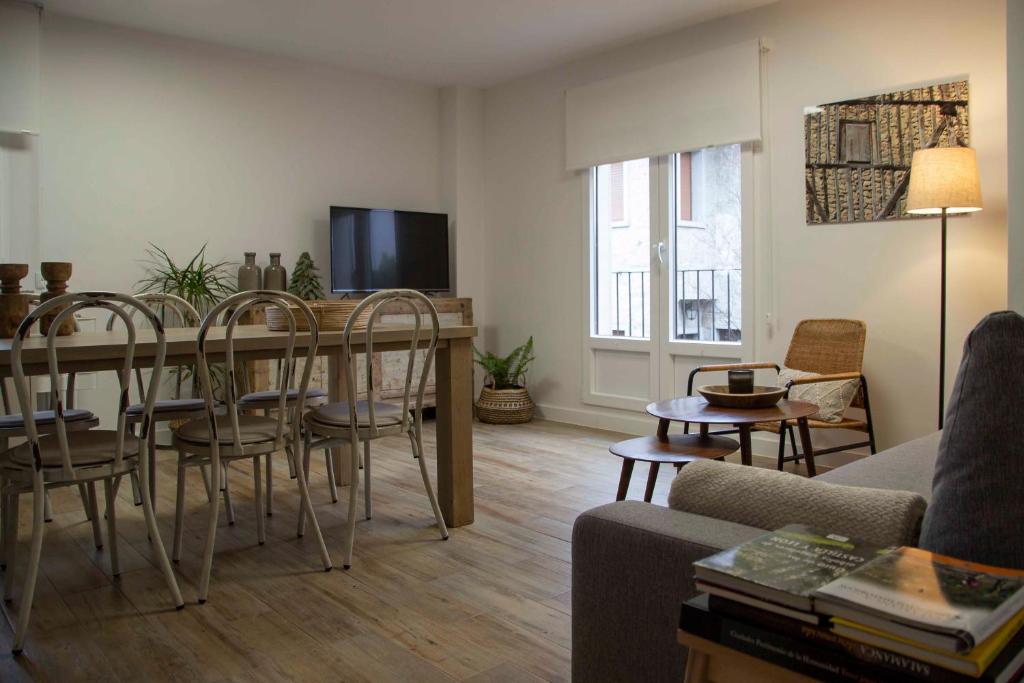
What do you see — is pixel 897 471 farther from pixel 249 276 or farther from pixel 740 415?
pixel 249 276

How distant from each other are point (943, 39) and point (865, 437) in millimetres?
1965

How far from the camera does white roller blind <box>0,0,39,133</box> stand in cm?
419

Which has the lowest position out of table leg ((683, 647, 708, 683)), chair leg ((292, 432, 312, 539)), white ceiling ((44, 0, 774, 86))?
chair leg ((292, 432, 312, 539))

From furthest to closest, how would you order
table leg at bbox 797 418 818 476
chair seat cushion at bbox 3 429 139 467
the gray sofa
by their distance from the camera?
1. table leg at bbox 797 418 818 476
2. chair seat cushion at bbox 3 429 139 467
3. the gray sofa

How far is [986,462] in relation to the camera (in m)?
1.02

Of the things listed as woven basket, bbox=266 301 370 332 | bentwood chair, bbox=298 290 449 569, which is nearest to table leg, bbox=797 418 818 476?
bentwood chair, bbox=298 290 449 569

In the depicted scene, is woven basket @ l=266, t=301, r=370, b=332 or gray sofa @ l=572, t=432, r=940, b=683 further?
woven basket @ l=266, t=301, r=370, b=332

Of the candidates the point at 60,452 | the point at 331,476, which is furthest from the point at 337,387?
the point at 60,452

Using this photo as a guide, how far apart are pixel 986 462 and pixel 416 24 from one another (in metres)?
4.38

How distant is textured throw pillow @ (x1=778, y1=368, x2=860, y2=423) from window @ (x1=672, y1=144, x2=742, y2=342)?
0.86 meters

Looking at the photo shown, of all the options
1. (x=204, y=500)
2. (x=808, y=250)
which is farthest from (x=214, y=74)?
(x=808, y=250)

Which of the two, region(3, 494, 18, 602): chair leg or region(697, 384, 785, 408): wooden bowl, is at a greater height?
region(697, 384, 785, 408): wooden bowl

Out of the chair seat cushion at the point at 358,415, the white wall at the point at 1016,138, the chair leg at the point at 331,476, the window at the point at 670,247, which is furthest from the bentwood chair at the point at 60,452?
the window at the point at 670,247

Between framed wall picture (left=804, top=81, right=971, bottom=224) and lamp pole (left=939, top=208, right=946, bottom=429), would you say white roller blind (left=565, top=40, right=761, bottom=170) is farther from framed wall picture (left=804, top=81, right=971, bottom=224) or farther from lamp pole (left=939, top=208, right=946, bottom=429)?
lamp pole (left=939, top=208, right=946, bottom=429)
